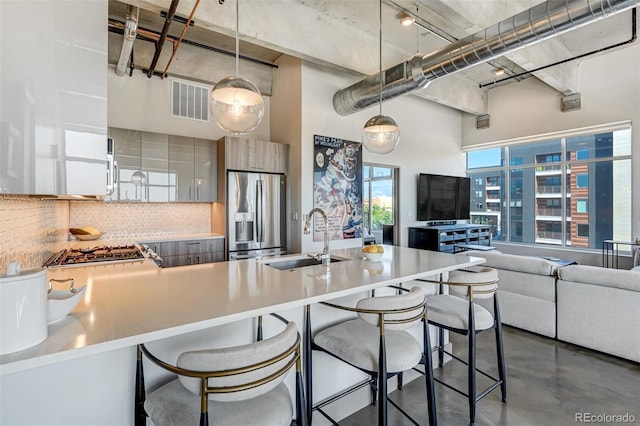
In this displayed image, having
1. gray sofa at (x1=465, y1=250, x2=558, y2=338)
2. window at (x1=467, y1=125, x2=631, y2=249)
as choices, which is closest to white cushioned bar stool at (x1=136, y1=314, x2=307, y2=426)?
gray sofa at (x1=465, y1=250, x2=558, y2=338)

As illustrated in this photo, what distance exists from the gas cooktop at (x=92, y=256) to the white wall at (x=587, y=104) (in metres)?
7.54

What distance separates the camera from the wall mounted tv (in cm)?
686

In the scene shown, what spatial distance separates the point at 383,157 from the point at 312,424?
16.5 feet

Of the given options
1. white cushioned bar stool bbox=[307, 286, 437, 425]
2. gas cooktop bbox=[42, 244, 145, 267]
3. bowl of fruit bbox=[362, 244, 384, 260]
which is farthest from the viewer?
bowl of fruit bbox=[362, 244, 384, 260]

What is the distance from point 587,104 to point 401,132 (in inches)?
135

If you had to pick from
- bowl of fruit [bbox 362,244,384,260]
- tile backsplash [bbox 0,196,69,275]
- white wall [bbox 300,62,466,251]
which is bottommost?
bowl of fruit [bbox 362,244,384,260]

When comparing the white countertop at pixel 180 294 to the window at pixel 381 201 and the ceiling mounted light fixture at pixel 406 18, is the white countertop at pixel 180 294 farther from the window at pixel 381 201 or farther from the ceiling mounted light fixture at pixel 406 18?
the window at pixel 381 201

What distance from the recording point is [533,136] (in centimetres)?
669

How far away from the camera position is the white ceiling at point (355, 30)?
11.1 feet

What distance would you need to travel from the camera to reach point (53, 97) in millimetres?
1216

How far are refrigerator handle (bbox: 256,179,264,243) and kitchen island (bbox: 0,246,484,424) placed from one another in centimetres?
272

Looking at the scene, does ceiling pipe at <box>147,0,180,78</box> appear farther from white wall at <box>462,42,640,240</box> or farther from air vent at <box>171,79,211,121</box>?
white wall at <box>462,42,640,240</box>

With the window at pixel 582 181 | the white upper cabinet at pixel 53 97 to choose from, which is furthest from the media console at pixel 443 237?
the white upper cabinet at pixel 53 97

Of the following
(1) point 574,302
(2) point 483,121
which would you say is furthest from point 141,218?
(2) point 483,121
